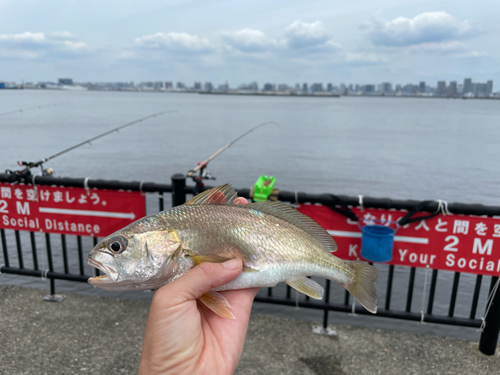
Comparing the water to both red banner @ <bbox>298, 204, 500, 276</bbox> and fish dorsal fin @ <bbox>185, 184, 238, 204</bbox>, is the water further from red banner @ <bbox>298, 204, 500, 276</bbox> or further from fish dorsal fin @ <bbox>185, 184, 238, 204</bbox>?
fish dorsal fin @ <bbox>185, 184, 238, 204</bbox>

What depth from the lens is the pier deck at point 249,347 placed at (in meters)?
4.18

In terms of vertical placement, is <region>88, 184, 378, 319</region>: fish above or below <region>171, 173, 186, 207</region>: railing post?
above

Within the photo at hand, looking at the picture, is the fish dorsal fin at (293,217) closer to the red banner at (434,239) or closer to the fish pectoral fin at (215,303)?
the fish pectoral fin at (215,303)

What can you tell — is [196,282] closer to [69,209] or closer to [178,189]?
[178,189]

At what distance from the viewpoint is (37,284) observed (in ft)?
30.5

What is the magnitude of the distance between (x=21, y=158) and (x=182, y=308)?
2942 cm

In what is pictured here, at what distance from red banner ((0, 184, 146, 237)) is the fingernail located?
3.31 metres

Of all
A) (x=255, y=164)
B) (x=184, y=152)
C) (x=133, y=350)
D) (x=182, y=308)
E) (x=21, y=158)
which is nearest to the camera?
(x=182, y=308)

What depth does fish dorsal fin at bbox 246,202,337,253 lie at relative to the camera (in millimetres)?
2256

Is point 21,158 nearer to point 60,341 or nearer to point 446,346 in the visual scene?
point 60,341

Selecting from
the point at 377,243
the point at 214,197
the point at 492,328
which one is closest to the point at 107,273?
the point at 214,197

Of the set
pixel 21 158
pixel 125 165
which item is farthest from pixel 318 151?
pixel 21 158

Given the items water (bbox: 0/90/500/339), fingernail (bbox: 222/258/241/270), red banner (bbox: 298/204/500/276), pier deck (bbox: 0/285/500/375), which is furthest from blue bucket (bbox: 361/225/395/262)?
water (bbox: 0/90/500/339)

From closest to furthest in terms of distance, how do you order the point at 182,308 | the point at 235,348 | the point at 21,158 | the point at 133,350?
the point at 182,308 → the point at 235,348 → the point at 133,350 → the point at 21,158
